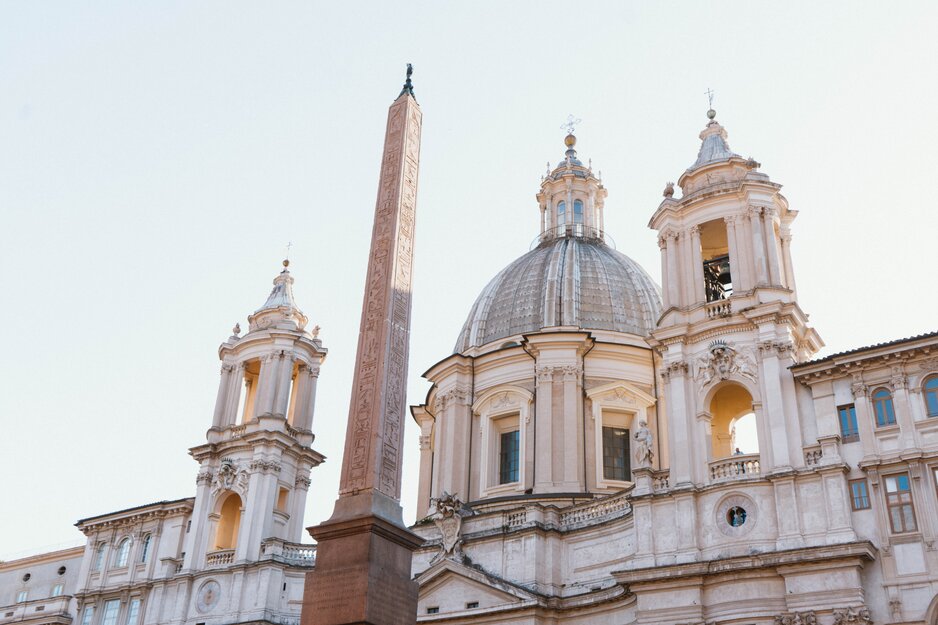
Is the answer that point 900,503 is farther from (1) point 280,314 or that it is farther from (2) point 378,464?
(1) point 280,314

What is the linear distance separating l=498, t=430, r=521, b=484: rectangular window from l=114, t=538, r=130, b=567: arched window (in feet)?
53.4

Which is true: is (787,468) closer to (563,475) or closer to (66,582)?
(563,475)

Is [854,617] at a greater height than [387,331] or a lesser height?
lesser

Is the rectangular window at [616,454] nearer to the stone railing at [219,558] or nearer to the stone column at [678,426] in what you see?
the stone column at [678,426]

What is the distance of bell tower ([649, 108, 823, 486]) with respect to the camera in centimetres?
2878

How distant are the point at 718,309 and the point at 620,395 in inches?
319

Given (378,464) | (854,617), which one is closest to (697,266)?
(854,617)

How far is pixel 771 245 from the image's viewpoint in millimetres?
31422

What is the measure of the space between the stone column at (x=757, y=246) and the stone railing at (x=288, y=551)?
19.6 metres

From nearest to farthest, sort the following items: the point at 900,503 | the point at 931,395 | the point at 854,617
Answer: the point at 854,617 < the point at 900,503 < the point at 931,395

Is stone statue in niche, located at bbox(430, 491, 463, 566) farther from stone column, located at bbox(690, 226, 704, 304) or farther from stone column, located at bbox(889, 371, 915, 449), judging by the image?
stone column, located at bbox(889, 371, 915, 449)

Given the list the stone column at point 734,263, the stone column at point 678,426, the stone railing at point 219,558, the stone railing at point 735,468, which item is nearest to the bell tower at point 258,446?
→ the stone railing at point 219,558

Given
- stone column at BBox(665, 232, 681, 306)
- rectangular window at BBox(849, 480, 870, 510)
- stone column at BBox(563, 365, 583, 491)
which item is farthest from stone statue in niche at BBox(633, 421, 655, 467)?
rectangular window at BBox(849, 480, 870, 510)

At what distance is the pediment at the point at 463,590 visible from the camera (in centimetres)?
3081
